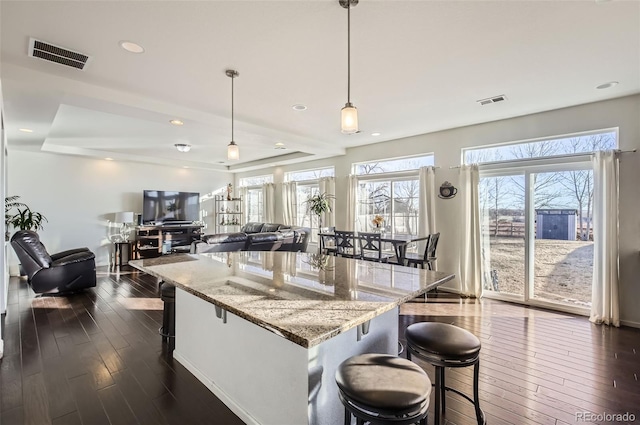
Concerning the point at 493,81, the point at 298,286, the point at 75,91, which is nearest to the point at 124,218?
the point at 75,91

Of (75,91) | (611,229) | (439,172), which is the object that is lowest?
(611,229)

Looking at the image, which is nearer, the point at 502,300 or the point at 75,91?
the point at 75,91

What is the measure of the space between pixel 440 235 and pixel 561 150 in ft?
6.74

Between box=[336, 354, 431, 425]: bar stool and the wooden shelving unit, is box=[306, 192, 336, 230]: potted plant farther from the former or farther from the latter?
box=[336, 354, 431, 425]: bar stool

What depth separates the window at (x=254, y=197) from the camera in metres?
9.16

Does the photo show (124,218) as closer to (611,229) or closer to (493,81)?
(493,81)

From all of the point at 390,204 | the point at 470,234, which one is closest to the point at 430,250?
the point at 470,234

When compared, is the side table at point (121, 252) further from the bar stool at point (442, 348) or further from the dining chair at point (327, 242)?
the bar stool at point (442, 348)

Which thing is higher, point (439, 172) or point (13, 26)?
point (13, 26)

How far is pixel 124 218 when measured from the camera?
7.21 m

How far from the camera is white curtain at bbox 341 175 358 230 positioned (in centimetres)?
629

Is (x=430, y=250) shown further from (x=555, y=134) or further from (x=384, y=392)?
(x=384, y=392)

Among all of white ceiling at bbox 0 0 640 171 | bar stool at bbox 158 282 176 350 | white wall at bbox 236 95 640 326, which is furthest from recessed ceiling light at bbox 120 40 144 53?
white wall at bbox 236 95 640 326
